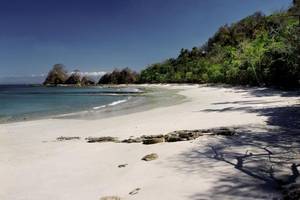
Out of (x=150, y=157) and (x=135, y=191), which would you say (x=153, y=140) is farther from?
(x=135, y=191)

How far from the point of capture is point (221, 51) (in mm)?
94812

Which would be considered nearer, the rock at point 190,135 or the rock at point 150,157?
the rock at point 150,157

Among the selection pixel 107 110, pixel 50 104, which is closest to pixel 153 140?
pixel 107 110

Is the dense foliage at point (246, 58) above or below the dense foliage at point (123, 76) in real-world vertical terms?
above

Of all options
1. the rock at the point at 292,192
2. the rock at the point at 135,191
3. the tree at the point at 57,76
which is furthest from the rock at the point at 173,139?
the tree at the point at 57,76

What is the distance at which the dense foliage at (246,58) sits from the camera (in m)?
27.6

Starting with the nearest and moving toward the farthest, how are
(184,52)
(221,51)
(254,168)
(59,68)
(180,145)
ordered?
(254,168) → (180,145) → (221,51) → (184,52) → (59,68)

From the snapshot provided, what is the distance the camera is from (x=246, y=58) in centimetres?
5378

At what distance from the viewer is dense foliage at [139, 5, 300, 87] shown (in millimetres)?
27625

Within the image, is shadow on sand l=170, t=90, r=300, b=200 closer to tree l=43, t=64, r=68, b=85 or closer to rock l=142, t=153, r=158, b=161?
rock l=142, t=153, r=158, b=161

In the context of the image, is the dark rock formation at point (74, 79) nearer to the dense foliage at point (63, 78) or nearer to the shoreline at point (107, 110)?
the dense foliage at point (63, 78)

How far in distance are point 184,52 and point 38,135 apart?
10940cm

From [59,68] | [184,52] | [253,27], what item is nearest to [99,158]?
[253,27]

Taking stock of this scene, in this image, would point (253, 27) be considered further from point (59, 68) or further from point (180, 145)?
point (180, 145)
